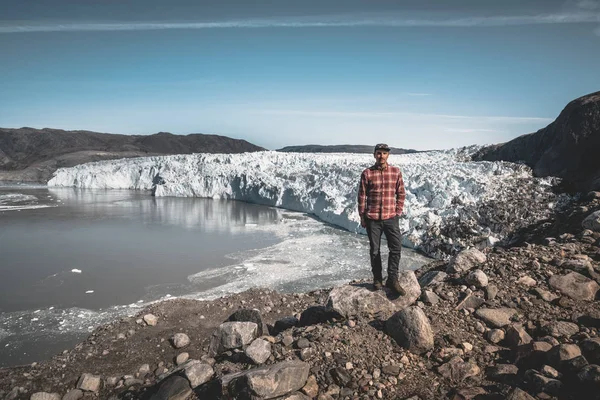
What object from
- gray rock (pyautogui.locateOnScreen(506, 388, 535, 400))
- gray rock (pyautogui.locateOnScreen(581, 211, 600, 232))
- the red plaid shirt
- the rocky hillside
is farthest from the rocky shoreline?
the rocky hillside

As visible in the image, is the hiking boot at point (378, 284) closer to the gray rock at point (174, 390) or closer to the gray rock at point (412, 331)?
the gray rock at point (412, 331)

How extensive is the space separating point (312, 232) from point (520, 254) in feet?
26.8

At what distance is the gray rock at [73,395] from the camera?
3135 millimetres

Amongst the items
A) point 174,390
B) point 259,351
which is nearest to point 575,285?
point 259,351

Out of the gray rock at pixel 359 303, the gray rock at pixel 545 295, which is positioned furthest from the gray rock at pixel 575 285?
the gray rock at pixel 359 303

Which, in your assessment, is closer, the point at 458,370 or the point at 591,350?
the point at 591,350

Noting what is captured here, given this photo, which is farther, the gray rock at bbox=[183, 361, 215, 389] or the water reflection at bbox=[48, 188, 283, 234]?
the water reflection at bbox=[48, 188, 283, 234]

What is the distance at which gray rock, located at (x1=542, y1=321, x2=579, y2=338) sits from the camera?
2898 mm

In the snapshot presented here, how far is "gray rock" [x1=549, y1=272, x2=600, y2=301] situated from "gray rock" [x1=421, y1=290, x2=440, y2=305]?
1.24 meters

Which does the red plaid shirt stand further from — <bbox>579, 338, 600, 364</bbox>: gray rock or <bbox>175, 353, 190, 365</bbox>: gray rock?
<bbox>175, 353, 190, 365</bbox>: gray rock

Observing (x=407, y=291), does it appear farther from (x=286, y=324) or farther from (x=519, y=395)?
(x=519, y=395)

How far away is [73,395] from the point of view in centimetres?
315

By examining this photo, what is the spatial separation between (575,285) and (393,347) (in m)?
2.17

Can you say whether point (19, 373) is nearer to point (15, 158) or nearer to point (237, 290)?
point (237, 290)
